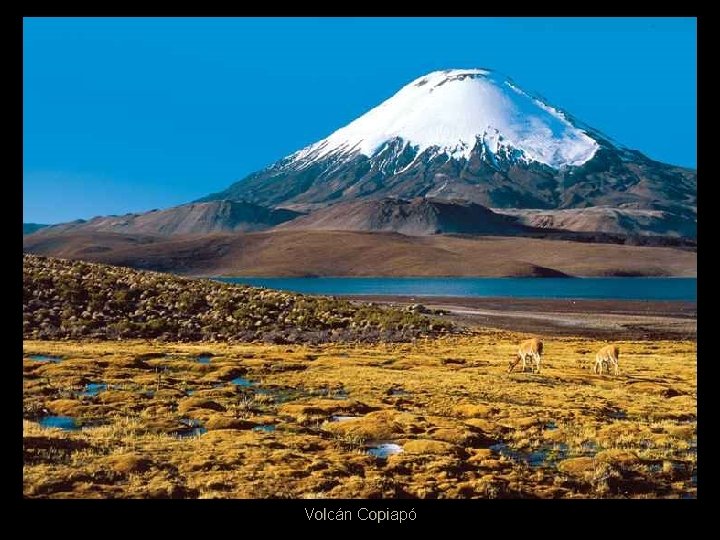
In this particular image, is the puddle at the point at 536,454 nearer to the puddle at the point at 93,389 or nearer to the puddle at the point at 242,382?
the puddle at the point at 242,382

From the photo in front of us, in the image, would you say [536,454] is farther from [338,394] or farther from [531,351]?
[531,351]

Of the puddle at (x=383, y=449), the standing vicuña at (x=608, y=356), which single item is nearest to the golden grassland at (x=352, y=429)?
the puddle at (x=383, y=449)

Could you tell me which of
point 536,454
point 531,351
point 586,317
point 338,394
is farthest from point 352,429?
point 586,317

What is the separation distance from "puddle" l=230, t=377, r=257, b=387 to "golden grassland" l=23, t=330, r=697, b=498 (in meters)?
0.14

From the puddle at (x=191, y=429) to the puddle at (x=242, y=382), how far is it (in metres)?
8.97

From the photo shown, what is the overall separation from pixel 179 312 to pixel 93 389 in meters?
33.4

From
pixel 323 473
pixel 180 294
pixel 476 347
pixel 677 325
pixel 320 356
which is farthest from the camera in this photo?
pixel 677 325

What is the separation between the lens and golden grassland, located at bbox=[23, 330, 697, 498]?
1609 cm

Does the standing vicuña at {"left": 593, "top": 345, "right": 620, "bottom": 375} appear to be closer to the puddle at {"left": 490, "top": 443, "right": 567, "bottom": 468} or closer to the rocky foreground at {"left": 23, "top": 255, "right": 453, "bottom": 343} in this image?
the puddle at {"left": 490, "top": 443, "right": 567, "bottom": 468}

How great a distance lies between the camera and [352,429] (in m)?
21.9

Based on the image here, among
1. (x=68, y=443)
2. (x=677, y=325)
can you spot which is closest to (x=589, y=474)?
(x=68, y=443)

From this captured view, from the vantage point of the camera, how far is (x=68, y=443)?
18.4 meters

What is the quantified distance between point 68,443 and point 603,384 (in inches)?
922
